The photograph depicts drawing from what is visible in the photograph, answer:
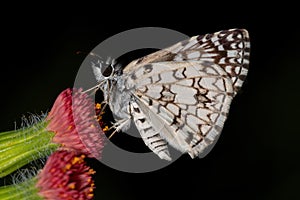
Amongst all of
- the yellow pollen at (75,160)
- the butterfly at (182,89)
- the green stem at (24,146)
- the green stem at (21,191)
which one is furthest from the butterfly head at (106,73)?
the green stem at (21,191)

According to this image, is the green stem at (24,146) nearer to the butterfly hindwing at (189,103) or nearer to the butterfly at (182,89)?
the butterfly at (182,89)

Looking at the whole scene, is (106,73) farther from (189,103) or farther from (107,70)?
(189,103)

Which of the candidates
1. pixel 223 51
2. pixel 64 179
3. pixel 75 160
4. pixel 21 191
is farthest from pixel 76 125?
pixel 223 51

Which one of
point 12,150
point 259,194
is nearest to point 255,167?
point 259,194

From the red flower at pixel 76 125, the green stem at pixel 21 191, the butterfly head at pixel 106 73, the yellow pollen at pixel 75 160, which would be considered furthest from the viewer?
the butterfly head at pixel 106 73

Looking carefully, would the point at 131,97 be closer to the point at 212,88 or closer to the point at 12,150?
the point at 212,88

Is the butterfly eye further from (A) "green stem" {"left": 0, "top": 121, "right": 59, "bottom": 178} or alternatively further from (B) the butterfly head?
(A) "green stem" {"left": 0, "top": 121, "right": 59, "bottom": 178}
